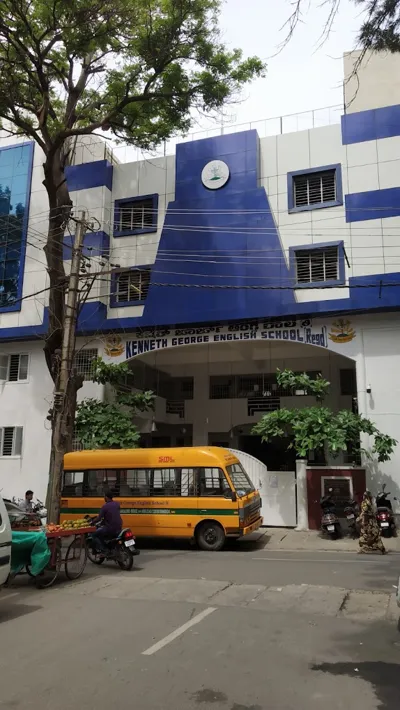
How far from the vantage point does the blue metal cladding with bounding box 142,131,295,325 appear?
1816 cm

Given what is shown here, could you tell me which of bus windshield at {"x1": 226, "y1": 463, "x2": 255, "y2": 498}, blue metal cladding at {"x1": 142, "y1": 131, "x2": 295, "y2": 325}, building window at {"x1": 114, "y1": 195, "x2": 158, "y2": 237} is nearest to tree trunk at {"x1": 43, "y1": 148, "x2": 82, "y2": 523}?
building window at {"x1": 114, "y1": 195, "x2": 158, "y2": 237}

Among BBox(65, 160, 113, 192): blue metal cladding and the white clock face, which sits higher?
BBox(65, 160, 113, 192): blue metal cladding

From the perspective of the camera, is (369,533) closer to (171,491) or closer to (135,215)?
(171,491)

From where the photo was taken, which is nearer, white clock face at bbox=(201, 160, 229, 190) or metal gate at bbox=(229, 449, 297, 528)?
metal gate at bbox=(229, 449, 297, 528)

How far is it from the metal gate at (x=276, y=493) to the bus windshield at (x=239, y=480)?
89.3 inches

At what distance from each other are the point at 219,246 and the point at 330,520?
9.62 metres

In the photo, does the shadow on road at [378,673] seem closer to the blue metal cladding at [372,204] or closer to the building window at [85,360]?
the blue metal cladding at [372,204]

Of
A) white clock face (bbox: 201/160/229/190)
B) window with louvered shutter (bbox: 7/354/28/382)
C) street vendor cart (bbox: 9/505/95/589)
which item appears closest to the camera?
street vendor cart (bbox: 9/505/95/589)

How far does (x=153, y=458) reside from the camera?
14109 mm

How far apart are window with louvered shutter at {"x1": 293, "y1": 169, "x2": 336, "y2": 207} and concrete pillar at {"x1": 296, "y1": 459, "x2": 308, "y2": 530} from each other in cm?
864

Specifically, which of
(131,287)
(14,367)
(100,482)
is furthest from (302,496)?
(14,367)

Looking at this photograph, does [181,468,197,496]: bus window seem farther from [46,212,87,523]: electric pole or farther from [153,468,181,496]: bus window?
[46,212,87,523]: electric pole

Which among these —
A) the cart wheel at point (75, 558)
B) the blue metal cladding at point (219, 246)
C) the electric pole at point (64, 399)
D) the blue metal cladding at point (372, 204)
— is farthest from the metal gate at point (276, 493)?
the blue metal cladding at point (372, 204)

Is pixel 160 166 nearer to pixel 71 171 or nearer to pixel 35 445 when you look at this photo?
pixel 71 171
